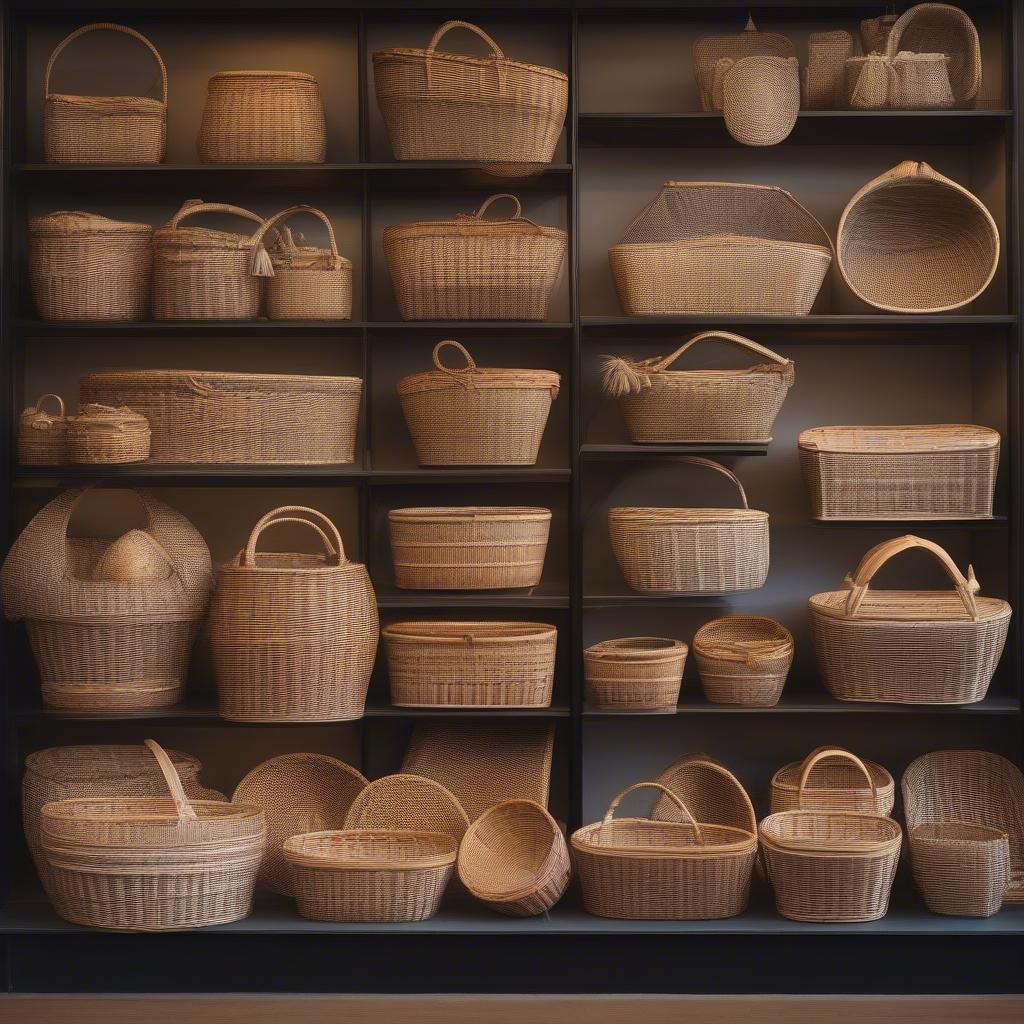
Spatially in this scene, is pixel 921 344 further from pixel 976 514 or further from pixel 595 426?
pixel 595 426

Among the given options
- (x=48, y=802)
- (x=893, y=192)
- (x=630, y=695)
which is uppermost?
(x=893, y=192)

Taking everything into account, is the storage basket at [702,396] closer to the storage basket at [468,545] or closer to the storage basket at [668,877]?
the storage basket at [468,545]

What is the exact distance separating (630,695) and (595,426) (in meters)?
0.99

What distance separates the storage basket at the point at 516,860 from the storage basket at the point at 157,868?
636 mm

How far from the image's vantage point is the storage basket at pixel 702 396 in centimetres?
414

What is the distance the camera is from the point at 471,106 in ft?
13.4

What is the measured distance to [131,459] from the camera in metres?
4.05

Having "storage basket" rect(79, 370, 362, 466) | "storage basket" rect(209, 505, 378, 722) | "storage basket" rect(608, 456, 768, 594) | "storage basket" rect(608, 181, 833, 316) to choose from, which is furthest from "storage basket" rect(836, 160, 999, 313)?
"storage basket" rect(209, 505, 378, 722)

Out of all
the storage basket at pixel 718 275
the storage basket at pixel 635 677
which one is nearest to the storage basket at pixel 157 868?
the storage basket at pixel 635 677

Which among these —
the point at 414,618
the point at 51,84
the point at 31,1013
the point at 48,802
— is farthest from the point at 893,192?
the point at 31,1013

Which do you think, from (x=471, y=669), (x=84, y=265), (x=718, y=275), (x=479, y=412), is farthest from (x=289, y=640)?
(x=718, y=275)

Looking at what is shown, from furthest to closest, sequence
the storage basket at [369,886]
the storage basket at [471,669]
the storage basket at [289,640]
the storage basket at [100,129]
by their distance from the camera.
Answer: the storage basket at [100,129] → the storage basket at [471,669] → the storage basket at [289,640] → the storage basket at [369,886]

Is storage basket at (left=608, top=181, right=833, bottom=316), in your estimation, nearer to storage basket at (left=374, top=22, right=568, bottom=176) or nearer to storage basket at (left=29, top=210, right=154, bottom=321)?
storage basket at (left=374, top=22, right=568, bottom=176)

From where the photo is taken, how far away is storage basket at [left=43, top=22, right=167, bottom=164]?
4203mm
